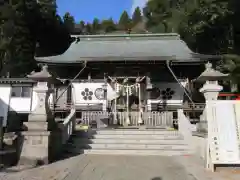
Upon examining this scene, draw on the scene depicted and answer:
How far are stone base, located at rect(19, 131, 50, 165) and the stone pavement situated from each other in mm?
583

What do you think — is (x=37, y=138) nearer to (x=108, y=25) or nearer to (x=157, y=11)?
(x=157, y=11)

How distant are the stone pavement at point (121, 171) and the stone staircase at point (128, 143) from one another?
1.47 m

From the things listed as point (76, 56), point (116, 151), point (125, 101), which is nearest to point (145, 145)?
point (116, 151)

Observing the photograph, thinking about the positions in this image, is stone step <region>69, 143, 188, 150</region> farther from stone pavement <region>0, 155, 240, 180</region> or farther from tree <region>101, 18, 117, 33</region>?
tree <region>101, 18, 117, 33</region>

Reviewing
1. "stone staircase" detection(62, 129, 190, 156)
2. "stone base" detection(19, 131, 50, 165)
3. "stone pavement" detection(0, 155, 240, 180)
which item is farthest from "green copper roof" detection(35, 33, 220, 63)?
"stone pavement" detection(0, 155, 240, 180)

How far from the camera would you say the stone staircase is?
10318 mm

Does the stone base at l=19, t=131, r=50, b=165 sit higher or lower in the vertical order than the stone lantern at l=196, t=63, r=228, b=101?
lower

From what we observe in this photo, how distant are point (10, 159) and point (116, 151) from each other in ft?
14.2

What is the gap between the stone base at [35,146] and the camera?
805 cm

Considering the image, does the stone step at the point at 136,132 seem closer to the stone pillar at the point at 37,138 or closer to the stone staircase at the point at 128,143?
the stone staircase at the point at 128,143

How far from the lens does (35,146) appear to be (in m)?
8.13

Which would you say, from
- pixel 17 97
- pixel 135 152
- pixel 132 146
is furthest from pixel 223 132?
pixel 17 97

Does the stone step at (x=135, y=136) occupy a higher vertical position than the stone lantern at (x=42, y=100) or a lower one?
lower

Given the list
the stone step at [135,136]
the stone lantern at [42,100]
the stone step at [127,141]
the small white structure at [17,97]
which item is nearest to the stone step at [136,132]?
the stone step at [135,136]
